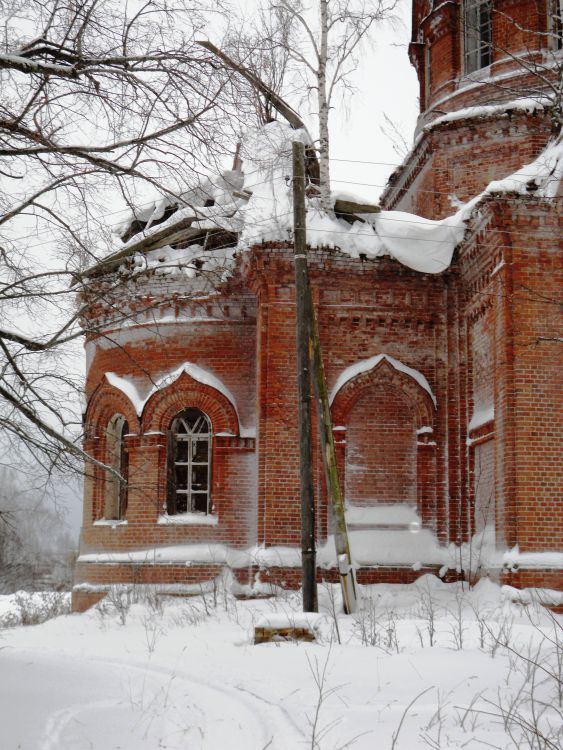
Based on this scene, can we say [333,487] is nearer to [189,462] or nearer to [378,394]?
[378,394]

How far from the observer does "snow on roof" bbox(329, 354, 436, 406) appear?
14.4m

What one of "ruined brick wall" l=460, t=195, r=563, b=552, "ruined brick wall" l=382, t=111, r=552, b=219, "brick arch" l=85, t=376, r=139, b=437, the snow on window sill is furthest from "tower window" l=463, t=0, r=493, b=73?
the snow on window sill

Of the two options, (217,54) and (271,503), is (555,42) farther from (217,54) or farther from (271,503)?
(217,54)

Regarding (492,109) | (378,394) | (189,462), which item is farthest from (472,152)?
(189,462)

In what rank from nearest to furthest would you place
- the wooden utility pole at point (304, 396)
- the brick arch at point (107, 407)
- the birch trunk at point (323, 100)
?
1. the wooden utility pole at point (304, 396)
2. the brick arch at point (107, 407)
3. the birch trunk at point (323, 100)

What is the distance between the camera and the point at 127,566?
15047 mm

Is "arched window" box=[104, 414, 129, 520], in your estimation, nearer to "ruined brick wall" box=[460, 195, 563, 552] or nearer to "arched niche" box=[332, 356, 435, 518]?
"arched niche" box=[332, 356, 435, 518]

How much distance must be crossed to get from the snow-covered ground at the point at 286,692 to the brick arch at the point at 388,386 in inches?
197

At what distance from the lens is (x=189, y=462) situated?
50.9ft

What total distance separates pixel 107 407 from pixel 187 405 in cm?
170

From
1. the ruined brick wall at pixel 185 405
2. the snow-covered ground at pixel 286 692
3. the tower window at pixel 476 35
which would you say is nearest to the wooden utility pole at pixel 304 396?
the snow-covered ground at pixel 286 692

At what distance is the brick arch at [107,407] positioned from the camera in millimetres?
15656

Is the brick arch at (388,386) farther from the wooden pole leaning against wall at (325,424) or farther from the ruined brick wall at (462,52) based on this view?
the ruined brick wall at (462,52)

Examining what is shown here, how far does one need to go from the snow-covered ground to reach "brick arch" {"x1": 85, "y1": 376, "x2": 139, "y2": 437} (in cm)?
597
